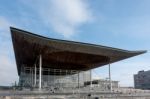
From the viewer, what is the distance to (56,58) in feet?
180

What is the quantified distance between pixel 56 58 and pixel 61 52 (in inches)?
268

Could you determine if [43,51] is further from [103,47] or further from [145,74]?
[145,74]

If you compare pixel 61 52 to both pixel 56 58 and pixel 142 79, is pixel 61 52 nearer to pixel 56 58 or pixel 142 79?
pixel 56 58

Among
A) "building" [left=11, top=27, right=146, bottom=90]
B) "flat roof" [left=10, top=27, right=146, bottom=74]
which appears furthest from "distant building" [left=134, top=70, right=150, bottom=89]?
"flat roof" [left=10, top=27, right=146, bottom=74]

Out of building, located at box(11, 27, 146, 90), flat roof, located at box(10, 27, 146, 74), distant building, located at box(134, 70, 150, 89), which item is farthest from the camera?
distant building, located at box(134, 70, 150, 89)

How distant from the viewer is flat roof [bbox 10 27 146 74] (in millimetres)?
39875

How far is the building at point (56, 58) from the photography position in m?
41.5

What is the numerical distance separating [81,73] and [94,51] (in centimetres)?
1605

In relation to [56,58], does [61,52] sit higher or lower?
higher

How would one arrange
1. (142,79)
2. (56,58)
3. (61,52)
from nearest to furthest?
(61,52) < (56,58) < (142,79)

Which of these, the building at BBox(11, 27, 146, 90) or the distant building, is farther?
the distant building

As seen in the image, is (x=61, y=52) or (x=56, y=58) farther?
(x=56, y=58)

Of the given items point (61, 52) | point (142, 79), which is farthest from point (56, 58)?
point (142, 79)

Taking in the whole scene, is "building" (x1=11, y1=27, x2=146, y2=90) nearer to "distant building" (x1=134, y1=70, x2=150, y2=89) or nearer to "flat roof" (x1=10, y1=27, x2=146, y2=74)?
"flat roof" (x1=10, y1=27, x2=146, y2=74)
